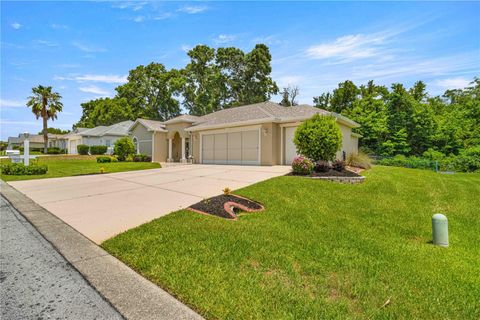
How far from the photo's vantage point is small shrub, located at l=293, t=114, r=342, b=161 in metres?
11.7

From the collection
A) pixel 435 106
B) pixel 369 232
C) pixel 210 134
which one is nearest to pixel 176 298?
pixel 369 232

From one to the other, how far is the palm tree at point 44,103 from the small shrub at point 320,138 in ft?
138

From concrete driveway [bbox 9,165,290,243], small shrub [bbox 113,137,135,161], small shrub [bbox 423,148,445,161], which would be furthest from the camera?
small shrub [bbox 113,137,135,161]

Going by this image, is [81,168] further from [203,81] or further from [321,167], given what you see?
[203,81]

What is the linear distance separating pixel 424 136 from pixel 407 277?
2726cm

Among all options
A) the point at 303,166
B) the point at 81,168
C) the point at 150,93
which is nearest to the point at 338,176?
the point at 303,166

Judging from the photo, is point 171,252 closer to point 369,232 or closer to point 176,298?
point 176,298

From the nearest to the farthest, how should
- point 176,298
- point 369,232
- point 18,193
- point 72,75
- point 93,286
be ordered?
point 176,298
point 93,286
point 369,232
point 18,193
point 72,75

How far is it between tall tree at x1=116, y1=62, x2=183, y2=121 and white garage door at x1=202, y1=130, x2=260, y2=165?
25.2 meters

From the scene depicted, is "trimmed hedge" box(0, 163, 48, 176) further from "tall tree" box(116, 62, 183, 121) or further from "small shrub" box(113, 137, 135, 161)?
"tall tree" box(116, 62, 183, 121)

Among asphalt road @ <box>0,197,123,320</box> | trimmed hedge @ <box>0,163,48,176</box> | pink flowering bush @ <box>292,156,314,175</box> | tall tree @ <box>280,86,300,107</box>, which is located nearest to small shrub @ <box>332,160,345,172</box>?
pink flowering bush @ <box>292,156,314,175</box>

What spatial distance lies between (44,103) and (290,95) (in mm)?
37376

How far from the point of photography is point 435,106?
30.6 meters

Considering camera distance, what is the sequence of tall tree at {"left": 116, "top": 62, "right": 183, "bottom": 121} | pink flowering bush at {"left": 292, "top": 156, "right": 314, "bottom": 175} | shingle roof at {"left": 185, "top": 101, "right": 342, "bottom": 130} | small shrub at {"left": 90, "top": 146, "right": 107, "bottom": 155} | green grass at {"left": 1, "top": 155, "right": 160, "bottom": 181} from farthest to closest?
1. tall tree at {"left": 116, "top": 62, "right": 183, "bottom": 121}
2. small shrub at {"left": 90, "top": 146, "right": 107, "bottom": 155}
3. shingle roof at {"left": 185, "top": 101, "right": 342, "bottom": 130}
4. green grass at {"left": 1, "top": 155, "right": 160, "bottom": 181}
5. pink flowering bush at {"left": 292, "top": 156, "right": 314, "bottom": 175}
